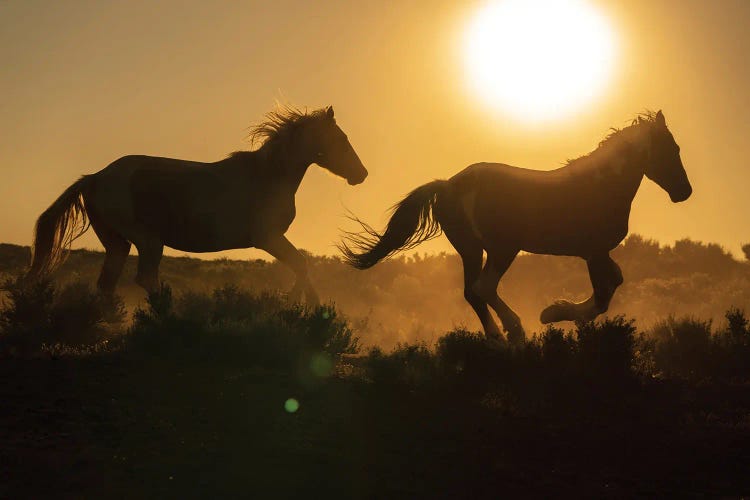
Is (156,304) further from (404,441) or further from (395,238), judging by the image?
(404,441)

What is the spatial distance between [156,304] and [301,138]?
11.1 feet

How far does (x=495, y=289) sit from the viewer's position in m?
9.92

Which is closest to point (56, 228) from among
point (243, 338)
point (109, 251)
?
point (109, 251)

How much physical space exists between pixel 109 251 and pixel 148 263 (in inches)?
30.6

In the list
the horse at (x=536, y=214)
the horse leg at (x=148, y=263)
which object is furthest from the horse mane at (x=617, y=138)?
the horse leg at (x=148, y=263)

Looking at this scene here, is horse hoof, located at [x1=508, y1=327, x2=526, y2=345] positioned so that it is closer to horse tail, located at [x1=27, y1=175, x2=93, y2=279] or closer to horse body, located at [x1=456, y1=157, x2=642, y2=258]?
horse body, located at [x1=456, y1=157, x2=642, y2=258]

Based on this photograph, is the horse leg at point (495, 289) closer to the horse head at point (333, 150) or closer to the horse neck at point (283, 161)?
the horse head at point (333, 150)

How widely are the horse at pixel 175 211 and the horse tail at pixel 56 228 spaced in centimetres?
1

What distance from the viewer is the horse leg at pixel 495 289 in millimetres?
9977

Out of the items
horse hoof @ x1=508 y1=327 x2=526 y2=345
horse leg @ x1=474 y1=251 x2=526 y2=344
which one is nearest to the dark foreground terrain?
horse hoof @ x1=508 y1=327 x2=526 y2=345

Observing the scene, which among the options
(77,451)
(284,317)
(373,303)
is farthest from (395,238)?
(373,303)

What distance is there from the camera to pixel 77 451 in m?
5.52

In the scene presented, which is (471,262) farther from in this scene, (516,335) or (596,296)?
(596,296)

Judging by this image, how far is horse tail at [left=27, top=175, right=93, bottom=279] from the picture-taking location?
11.3 meters
